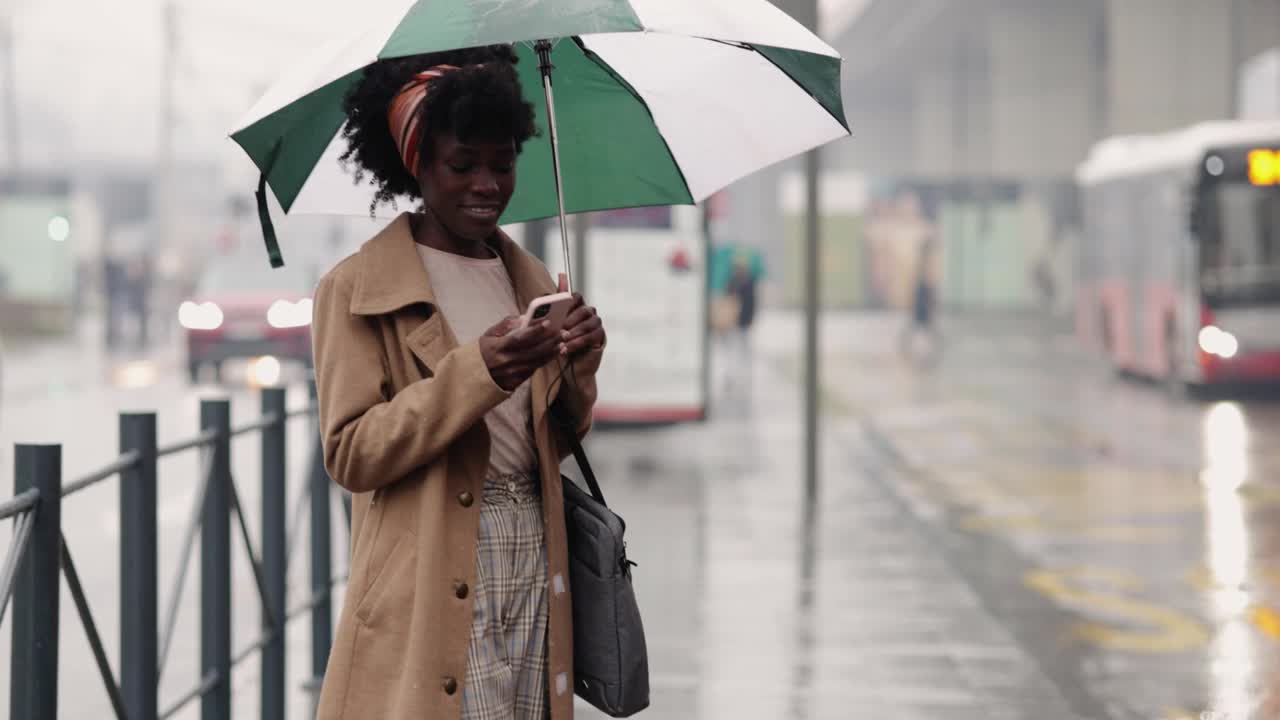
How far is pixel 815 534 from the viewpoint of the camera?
32.6 ft

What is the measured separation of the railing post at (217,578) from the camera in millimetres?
4934

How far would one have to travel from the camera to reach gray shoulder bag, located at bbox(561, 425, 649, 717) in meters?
3.03

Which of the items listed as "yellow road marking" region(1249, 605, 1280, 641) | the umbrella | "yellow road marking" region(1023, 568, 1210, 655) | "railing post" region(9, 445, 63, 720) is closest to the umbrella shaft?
the umbrella

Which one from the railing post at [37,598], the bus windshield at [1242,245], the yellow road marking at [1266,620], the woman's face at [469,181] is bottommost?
the yellow road marking at [1266,620]

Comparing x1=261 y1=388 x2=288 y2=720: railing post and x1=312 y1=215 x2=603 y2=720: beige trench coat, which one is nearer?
x1=312 y1=215 x2=603 y2=720: beige trench coat

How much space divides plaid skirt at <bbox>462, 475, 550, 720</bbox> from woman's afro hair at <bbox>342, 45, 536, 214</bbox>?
0.55 m

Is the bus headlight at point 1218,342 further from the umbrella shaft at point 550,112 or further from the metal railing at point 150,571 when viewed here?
the umbrella shaft at point 550,112

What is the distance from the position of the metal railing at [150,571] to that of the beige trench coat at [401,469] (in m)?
0.90

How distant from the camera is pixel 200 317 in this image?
22422mm

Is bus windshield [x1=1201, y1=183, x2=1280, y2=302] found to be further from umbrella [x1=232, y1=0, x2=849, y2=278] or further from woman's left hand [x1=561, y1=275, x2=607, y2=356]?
woman's left hand [x1=561, y1=275, x2=607, y2=356]

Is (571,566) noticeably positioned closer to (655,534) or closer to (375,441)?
(375,441)

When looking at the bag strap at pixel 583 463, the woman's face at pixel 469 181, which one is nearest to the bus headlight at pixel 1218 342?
the bag strap at pixel 583 463

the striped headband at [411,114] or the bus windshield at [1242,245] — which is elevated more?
the bus windshield at [1242,245]

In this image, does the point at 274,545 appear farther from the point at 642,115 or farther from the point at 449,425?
the point at 449,425
